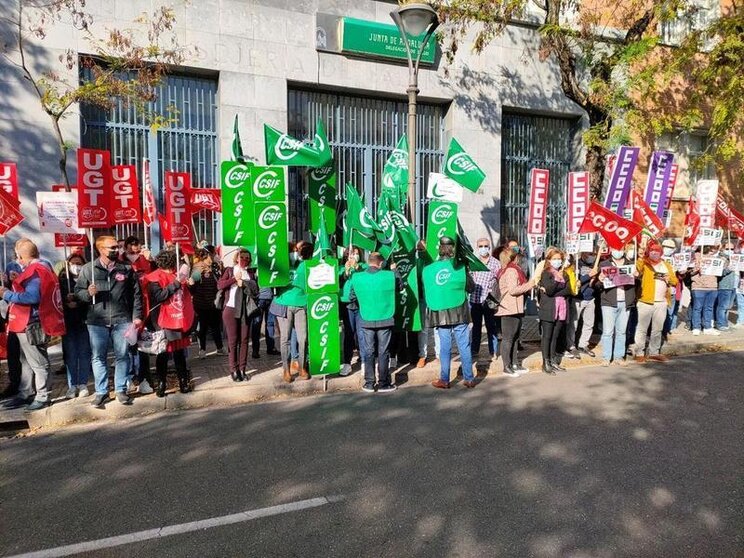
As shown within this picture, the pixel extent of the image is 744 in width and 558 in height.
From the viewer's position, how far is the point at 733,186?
59.5 feet

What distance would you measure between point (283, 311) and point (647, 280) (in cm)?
603

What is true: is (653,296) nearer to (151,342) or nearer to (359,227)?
(359,227)

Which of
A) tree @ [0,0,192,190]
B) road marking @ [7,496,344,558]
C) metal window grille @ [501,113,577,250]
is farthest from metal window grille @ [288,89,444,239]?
road marking @ [7,496,344,558]

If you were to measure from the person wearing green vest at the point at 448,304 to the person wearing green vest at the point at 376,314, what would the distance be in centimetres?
56

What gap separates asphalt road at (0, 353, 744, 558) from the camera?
3.86 meters

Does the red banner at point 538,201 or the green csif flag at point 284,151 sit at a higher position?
the green csif flag at point 284,151

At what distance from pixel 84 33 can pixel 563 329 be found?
10.6 metres

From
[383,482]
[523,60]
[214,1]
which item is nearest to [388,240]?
[383,482]

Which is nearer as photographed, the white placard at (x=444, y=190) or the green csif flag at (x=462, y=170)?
the white placard at (x=444, y=190)

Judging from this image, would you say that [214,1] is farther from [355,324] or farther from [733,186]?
[733,186]

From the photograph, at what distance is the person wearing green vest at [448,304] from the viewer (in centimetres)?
789

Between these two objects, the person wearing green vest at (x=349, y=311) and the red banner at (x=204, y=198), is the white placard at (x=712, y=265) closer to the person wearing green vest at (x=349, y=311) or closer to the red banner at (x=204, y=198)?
the person wearing green vest at (x=349, y=311)

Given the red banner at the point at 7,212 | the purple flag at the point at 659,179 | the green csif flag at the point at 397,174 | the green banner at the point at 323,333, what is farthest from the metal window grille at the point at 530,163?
the red banner at the point at 7,212

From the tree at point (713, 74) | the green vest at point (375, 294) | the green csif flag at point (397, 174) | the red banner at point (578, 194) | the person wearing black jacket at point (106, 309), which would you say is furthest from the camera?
the tree at point (713, 74)
